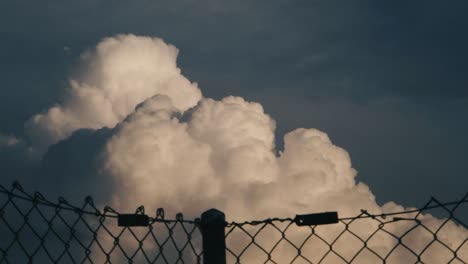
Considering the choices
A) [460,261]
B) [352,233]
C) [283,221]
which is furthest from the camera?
[283,221]

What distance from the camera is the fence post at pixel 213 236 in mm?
5414

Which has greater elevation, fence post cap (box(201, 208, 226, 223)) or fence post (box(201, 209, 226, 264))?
fence post cap (box(201, 208, 226, 223))

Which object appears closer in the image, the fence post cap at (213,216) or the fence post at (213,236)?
the fence post at (213,236)

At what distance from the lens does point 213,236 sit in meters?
5.50

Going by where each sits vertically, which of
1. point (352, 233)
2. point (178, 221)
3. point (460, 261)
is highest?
point (178, 221)

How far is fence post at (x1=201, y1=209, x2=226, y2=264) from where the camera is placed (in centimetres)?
541

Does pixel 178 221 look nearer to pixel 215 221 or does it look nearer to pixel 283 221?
pixel 215 221

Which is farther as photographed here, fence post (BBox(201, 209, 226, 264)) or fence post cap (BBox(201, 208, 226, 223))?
fence post cap (BBox(201, 208, 226, 223))

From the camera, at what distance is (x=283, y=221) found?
5375 millimetres

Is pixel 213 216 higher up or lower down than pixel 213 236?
higher up

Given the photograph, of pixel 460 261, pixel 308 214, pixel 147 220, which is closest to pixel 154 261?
pixel 147 220

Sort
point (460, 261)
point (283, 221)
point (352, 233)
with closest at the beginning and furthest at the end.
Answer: point (460, 261)
point (352, 233)
point (283, 221)

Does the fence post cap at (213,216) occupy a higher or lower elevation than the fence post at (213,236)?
higher

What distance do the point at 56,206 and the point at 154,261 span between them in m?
1.10
